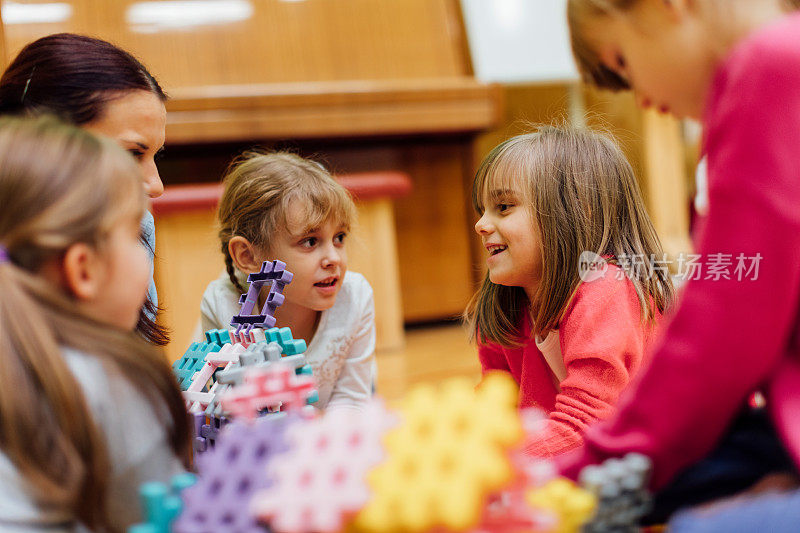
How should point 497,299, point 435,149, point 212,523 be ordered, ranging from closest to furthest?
1. point 212,523
2. point 497,299
3. point 435,149

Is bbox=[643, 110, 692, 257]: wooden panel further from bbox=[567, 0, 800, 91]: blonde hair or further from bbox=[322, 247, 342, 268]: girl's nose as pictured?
bbox=[567, 0, 800, 91]: blonde hair

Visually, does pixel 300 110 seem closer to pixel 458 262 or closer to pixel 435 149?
pixel 435 149

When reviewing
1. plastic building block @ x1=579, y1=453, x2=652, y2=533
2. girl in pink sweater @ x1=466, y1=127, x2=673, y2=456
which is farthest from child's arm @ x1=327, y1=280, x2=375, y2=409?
plastic building block @ x1=579, y1=453, x2=652, y2=533

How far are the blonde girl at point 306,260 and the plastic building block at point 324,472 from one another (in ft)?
2.19

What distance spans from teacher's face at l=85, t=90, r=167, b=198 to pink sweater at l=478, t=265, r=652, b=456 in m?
0.57

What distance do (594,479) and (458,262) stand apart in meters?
2.16

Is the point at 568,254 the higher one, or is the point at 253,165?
the point at 253,165

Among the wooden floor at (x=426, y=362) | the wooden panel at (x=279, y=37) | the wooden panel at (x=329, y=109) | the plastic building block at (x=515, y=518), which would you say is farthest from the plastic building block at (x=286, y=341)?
the wooden panel at (x=279, y=37)

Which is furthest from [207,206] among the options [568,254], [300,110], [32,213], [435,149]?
[32,213]

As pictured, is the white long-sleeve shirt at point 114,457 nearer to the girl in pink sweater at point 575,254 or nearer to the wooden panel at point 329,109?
the girl in pink sweater at point 575,254

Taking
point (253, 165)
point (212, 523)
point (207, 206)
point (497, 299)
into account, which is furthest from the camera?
point (207, 206)

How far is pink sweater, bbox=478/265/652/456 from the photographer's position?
37.9 inches

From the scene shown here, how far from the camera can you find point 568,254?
3.47ft

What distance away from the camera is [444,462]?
0.50 m
